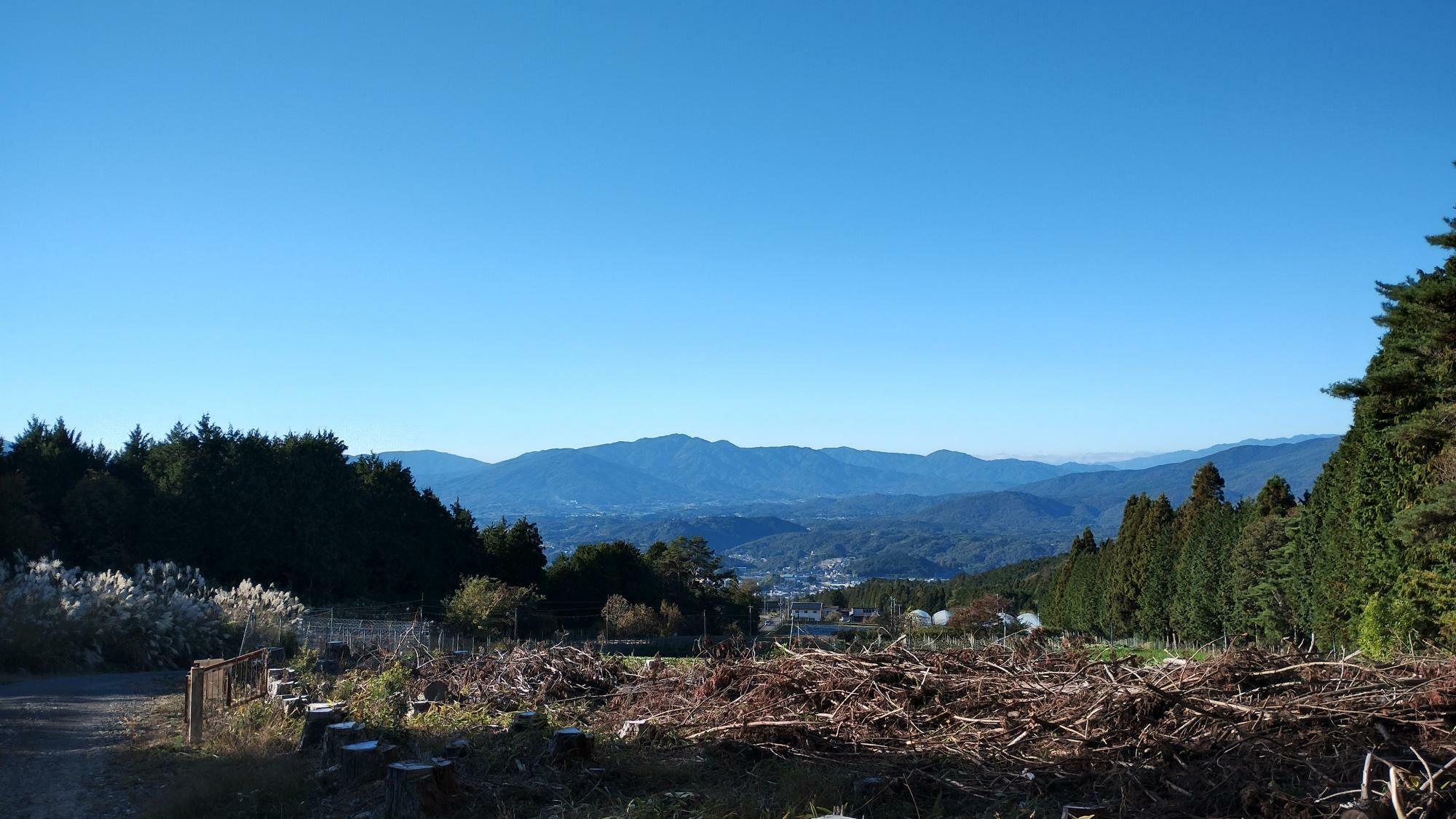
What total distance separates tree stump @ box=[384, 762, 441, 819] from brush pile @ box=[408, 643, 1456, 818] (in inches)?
92.2

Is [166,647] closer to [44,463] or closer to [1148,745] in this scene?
[1148,745]

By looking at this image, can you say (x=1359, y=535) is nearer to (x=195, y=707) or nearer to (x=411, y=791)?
(x=411, y=791)

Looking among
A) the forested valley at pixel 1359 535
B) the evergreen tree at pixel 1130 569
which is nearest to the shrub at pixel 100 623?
the forested valley at pixel 1359 535

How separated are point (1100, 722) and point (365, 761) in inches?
199

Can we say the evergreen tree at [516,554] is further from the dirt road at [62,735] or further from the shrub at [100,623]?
the dirt road at [62,735]

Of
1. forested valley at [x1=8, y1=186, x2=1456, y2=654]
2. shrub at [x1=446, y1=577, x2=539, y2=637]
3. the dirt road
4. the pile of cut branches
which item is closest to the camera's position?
the pile of cut branches

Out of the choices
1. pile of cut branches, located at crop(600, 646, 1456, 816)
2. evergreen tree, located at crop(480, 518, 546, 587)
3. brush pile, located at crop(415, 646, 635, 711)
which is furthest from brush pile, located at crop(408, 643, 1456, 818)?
evergreen tree, located at crop(480, 518, 546, 587)

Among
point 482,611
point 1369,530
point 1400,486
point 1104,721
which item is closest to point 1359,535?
point 1369,530

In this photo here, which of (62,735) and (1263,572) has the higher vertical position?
(62,735)

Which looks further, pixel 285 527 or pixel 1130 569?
pixel 1130 569

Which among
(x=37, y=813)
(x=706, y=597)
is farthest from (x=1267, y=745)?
(x=706, y=597)

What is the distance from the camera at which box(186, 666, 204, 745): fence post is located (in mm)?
8797

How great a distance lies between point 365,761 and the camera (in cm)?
667

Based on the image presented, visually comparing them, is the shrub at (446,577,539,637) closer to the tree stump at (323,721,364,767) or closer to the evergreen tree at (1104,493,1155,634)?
the tree stump at (323,721,364,767)
